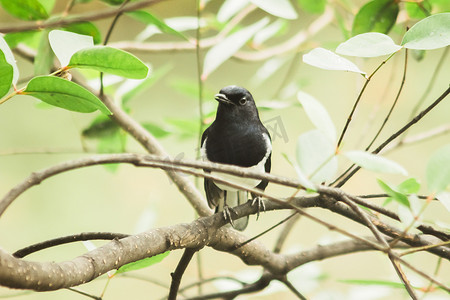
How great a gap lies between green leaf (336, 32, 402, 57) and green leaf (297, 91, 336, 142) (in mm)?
66

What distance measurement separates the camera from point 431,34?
52cm

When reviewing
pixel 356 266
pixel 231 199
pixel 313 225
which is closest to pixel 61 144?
pixel 313 225

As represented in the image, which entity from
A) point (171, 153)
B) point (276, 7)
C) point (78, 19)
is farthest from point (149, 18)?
point (171, 153)

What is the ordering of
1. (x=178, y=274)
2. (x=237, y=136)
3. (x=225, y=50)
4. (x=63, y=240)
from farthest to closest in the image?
(x=237, y=136) → (x=225, y=50) → (x=178, y=274) → (x=63, y=240)

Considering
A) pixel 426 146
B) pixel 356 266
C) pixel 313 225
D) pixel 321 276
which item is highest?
pixel 426 146

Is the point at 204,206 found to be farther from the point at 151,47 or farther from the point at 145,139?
the point at 151,47

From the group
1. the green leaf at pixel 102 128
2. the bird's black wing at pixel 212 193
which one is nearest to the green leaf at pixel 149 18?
the green leaf at pixel 102 128

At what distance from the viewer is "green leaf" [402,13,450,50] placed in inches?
20.1

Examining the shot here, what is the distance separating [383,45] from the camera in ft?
1.67

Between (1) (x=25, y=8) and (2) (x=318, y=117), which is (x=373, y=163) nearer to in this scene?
(2) (x=318, y=117)

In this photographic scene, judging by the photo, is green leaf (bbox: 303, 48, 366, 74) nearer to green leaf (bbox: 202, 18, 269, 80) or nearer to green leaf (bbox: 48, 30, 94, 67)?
green leaf (bbox: 48, 30, 94, 67)

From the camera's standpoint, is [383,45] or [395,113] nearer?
[383,45]

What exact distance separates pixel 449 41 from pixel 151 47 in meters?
0.72

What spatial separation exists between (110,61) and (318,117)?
202mm
